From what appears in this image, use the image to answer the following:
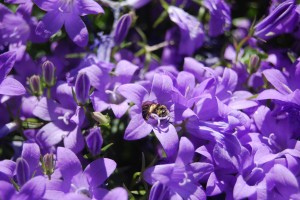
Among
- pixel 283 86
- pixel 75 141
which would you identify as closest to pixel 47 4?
pixel 75 141

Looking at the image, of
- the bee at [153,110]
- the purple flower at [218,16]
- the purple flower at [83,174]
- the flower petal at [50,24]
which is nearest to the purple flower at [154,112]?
the bee at [153,110]

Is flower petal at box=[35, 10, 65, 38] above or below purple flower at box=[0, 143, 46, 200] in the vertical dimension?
above

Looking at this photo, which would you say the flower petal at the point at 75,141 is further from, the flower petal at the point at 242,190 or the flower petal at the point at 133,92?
the flower petal at the point at 242,190

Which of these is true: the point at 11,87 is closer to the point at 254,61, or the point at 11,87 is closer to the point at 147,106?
the point at 147,106

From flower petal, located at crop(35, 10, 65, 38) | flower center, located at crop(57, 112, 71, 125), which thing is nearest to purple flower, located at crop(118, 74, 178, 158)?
flower center, located at crop(57, 112, 71, 125)

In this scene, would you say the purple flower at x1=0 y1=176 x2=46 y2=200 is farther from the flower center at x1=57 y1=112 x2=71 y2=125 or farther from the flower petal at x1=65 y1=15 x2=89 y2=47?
the flower petal at x1=65 y1=15 x2=89 y2=47

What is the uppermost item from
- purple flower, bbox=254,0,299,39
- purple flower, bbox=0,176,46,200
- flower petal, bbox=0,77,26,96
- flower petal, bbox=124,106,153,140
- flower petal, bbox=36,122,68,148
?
purple flower, bbox=254,0,299,39
